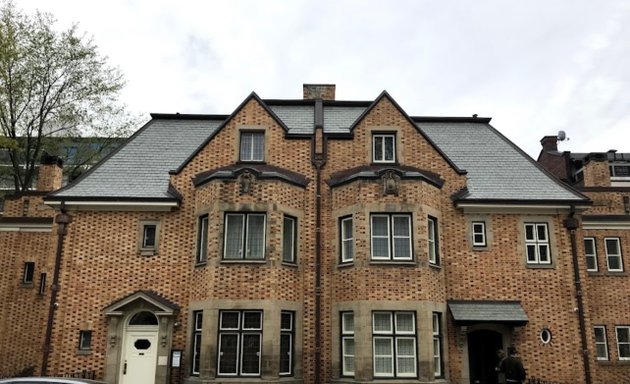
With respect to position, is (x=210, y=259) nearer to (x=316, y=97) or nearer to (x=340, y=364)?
(x=340, y=364)

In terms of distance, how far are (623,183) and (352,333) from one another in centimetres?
4173

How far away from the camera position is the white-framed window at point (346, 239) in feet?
54.4

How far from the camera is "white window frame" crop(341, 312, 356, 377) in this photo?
15711 millimetres

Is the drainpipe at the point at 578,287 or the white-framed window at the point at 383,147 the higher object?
the white-framed window at the point at 383,147

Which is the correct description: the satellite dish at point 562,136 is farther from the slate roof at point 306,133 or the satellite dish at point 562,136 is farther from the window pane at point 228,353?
the window pane at point 228,353

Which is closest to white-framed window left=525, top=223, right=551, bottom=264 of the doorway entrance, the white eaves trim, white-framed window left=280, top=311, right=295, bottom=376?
the doorway entrance

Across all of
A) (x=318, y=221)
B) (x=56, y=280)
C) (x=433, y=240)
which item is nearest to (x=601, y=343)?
(x=433, y=240)

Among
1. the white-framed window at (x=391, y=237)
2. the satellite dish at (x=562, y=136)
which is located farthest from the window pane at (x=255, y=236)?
the satellite dish at (x=562, y=136)

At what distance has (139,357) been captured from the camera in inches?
640

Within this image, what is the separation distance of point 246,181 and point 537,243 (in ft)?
33.3

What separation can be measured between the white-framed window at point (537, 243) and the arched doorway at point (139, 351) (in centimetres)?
1273

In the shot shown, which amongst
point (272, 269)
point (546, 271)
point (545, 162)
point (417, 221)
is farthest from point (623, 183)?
point (272, 269)

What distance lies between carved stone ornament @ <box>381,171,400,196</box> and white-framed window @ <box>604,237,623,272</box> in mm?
10640

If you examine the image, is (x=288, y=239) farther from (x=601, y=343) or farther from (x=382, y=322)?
(x=601, y=343)
